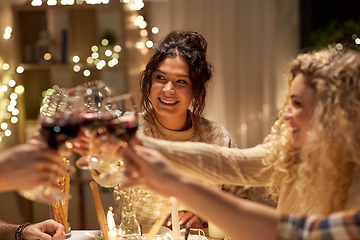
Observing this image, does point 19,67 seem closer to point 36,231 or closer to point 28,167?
point 36,231

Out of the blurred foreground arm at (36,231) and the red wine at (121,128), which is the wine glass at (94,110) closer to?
the red wine at (121,128)

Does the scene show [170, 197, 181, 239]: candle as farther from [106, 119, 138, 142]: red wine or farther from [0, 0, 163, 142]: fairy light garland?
[0, 0, 163, 142]: fairy light garland

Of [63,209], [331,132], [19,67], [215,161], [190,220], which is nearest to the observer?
[331,132]

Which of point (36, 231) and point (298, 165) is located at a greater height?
point (298, 165)

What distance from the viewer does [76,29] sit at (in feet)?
11.1

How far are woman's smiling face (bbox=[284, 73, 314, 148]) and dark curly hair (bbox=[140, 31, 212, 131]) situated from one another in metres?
0.85

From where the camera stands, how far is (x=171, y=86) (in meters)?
1.70

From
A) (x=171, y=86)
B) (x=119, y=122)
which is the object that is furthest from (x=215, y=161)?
(x=171, y=86)

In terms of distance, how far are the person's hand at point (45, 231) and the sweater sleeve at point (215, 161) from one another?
0.66 metres

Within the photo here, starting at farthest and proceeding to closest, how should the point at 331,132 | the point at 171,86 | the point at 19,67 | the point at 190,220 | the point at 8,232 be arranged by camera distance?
Result: the point at 19,67 < the point at 171,86 < the point at 190,220 < the point at 8,232 < the point at 331,132

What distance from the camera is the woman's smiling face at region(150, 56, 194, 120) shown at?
1720mm

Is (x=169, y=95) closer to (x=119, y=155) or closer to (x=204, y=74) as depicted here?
(x=204, y=74)

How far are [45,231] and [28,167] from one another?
0.76 meters

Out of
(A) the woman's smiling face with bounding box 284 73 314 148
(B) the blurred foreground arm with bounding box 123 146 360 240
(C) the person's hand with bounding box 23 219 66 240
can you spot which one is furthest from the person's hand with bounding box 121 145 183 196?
(C) the person's hand with bounding box 23 219 66 240
